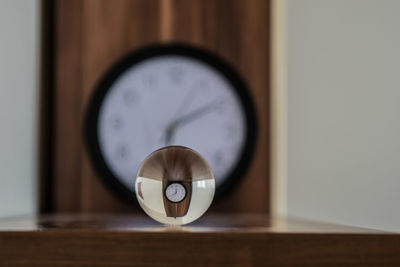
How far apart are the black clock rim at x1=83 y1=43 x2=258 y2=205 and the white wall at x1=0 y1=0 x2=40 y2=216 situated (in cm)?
12

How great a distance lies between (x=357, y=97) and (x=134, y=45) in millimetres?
518

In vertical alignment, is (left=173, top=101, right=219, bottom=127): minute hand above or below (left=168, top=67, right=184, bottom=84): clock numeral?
below

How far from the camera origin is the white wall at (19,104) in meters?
0.92

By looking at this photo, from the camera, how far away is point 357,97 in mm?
869

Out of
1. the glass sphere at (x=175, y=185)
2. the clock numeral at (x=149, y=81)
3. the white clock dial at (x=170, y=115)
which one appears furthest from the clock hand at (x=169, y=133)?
the glass sphere at (x=175, y=185)

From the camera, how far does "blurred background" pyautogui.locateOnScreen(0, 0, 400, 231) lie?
807mm

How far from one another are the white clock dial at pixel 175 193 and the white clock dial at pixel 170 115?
400mm

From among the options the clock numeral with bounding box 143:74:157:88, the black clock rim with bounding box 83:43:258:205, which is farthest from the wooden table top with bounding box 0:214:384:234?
the clock numeral with bounding box 143:74:157:88

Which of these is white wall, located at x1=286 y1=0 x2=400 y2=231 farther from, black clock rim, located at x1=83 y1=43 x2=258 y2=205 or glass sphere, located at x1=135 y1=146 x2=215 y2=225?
glass sphere, located at x1=135 y1=146 x2=215 y2=225

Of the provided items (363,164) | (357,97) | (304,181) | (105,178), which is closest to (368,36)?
(357,97)
